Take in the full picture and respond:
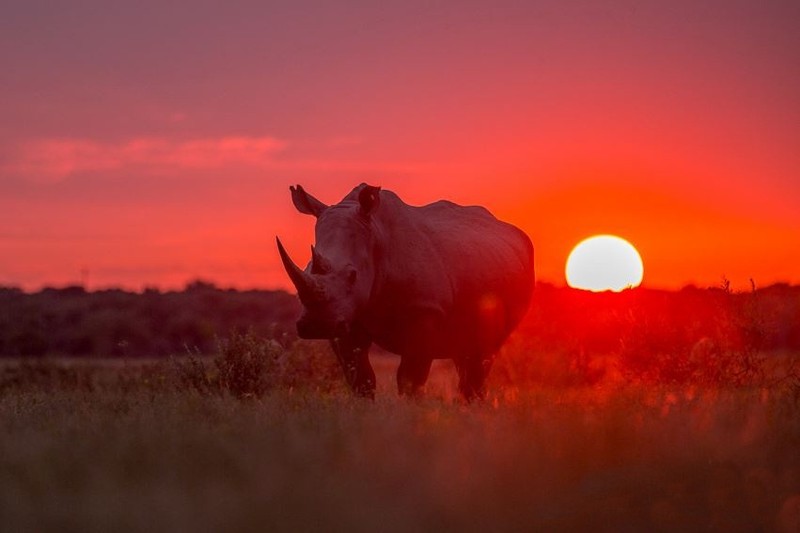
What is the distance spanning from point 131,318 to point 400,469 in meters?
33.3

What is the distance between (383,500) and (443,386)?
7.69 metres

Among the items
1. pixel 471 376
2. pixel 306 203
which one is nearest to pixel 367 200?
pixel 306 203

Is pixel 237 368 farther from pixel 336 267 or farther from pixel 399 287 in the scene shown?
pixel 336 267

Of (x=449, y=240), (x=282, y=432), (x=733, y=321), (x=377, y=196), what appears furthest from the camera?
(x=733, y=321)

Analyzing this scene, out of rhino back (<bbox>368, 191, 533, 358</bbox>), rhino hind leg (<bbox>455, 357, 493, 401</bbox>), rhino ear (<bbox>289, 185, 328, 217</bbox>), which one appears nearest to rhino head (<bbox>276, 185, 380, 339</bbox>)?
rhino ear (<bbox>289, 185, 328, 217</bbox>)

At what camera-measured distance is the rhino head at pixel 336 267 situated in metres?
7.19

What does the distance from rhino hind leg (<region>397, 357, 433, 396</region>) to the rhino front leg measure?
23 centimetres

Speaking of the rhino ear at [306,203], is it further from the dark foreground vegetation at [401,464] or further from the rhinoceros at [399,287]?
the dark foreground vegetation at [401,464]

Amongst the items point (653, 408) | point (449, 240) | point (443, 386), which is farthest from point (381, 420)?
point (443, 386)

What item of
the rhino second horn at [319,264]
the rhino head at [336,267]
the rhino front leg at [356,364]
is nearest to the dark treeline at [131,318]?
the rhino front leg at [356,364]

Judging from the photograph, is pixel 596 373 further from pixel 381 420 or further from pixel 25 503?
pixel 25 503

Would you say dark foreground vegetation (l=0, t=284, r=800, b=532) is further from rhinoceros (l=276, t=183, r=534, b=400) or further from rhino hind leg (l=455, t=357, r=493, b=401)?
rhino hind leg (l=455, t=357, r=493, b=401)

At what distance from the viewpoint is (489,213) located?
12.0 m

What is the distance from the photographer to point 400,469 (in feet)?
16.3
